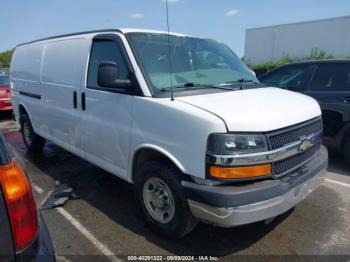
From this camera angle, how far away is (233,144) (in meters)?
2.72

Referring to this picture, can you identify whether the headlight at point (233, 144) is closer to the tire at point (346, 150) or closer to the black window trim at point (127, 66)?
the black window trim at point (127, 66)

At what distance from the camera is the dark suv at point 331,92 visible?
540 cm

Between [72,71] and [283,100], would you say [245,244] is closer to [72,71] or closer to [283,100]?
[283,100]

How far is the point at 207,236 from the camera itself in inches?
135

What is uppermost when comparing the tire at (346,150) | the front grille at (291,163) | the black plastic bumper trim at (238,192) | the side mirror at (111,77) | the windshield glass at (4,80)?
the side mirror at (111,77)

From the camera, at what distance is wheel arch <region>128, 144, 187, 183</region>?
9.89 feet

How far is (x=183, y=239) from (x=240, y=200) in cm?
95

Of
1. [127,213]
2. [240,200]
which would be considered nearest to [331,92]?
[240,200]

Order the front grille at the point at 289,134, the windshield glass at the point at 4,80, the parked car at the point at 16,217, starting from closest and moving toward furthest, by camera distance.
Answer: the parked car at the point at 16,217 → the front grille at the point at 289,134 → the windshield glass at the point at 4,80

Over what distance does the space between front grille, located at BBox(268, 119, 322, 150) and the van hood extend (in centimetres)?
5

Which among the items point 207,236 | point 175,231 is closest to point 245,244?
point 207,236

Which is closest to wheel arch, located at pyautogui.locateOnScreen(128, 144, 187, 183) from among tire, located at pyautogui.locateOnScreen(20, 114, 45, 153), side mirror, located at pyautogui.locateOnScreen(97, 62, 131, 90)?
side mirror, located at pyautogui.locateOnScreen(97, 62, 131, 90)

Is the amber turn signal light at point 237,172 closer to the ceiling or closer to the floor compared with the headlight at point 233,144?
closer to the floor

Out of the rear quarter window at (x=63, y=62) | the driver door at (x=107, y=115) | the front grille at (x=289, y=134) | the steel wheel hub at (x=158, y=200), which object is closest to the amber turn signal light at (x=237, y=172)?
the front grille at (x=289, y=134)
